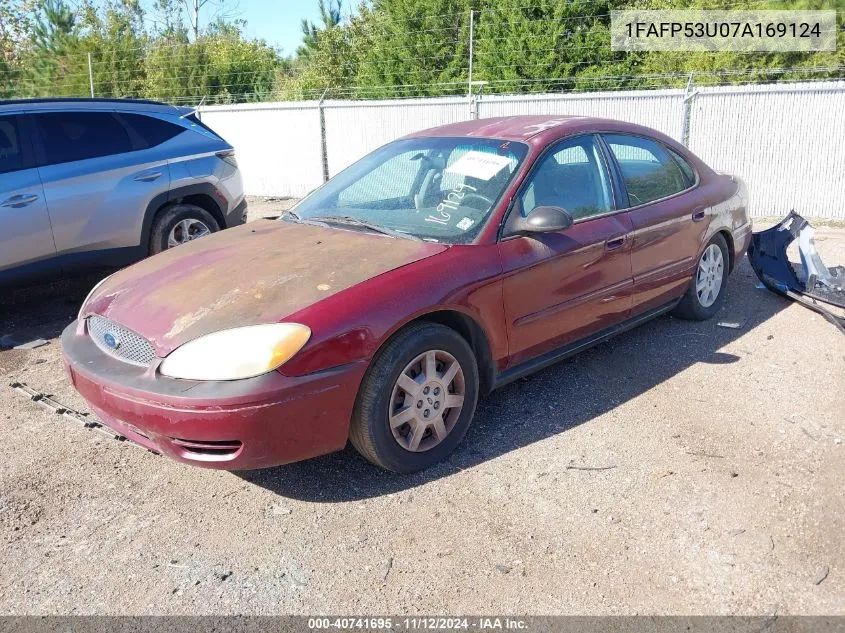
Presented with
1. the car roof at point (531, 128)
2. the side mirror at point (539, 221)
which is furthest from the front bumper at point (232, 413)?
the car roof at point (531, 128)

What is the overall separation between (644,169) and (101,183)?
4.25 m

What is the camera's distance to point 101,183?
6.04 meters

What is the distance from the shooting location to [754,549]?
295 centimetres

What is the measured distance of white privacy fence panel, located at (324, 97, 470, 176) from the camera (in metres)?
12.5

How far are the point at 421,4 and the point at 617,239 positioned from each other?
806 inches

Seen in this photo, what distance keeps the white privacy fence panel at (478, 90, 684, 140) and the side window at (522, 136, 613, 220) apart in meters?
6.28

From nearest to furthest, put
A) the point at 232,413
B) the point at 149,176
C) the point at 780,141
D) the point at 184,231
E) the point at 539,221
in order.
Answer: the point at 232,413 → the point at 539,221 → the point at 149,176 → the point at 184,231 → the point at 780,141

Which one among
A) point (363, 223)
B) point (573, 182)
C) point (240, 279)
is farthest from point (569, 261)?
point (240, 279)

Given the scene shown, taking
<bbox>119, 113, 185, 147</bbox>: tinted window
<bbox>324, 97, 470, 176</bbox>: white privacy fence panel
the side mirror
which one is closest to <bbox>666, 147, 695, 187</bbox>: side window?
the side mirror

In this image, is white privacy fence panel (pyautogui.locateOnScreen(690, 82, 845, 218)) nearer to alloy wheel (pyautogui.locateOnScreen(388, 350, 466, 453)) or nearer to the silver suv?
the silver suv

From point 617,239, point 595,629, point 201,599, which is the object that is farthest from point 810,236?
point 201,599

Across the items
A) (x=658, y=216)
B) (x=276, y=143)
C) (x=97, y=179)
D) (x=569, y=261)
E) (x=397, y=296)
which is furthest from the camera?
(x=276, y=143)

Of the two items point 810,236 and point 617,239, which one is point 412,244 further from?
point 810,236

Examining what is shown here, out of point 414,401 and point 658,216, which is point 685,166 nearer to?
point 658,216
